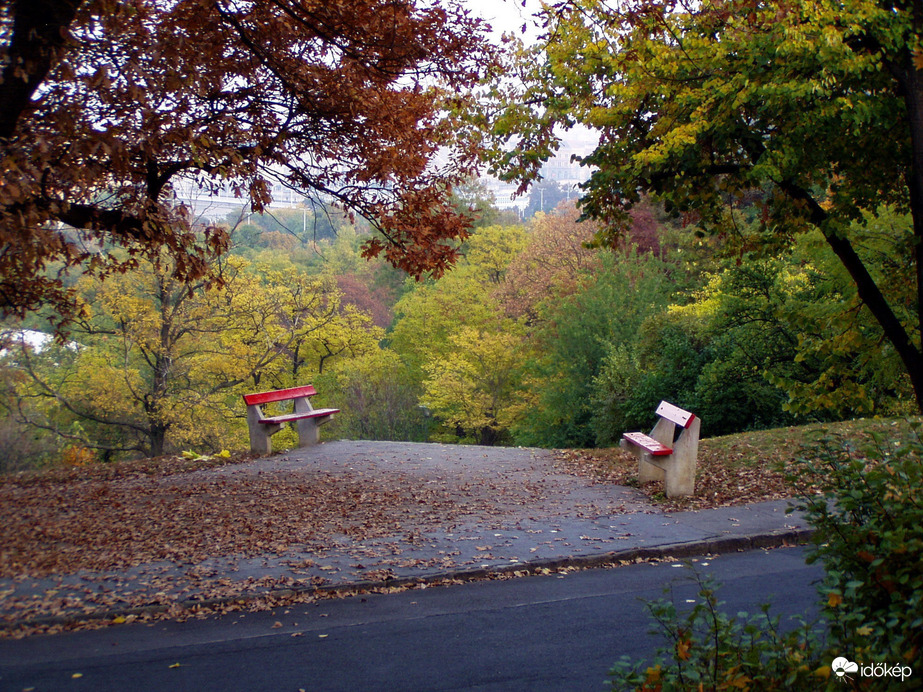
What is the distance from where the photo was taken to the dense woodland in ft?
45.3

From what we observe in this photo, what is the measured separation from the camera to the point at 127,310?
25859 millimetres

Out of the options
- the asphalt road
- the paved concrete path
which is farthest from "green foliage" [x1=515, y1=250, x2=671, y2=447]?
the asphalt road

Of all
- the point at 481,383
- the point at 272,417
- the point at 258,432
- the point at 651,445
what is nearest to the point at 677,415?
the point at 651,445

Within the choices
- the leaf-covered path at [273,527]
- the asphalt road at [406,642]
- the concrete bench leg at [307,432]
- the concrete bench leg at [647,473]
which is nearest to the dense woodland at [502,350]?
the concrete bench leg at [647,473]

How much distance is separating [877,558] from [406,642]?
327 centimetres

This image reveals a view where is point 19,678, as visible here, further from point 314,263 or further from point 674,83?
point 314,263

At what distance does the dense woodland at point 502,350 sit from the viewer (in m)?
13.8

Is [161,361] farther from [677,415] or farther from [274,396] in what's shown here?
[677,415]

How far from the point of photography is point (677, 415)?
31.2 feet

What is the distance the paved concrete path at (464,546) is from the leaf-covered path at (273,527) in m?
0.02

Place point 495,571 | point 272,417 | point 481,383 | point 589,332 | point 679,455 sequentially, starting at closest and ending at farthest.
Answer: point 495,571 → point 679,455 → point 272,417 → point 589,332 → point 481,383
